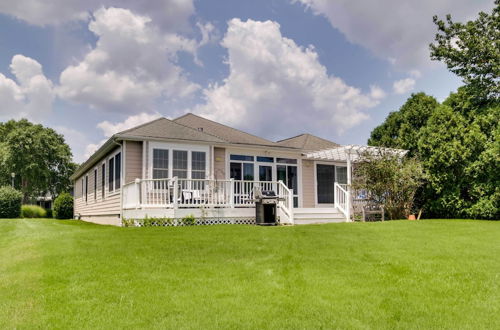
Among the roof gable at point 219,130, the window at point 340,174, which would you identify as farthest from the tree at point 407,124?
the roof gable at point 219,130

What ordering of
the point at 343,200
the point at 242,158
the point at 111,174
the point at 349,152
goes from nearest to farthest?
the point at 343,200
the point at 349,152
the point at 111,174
the point at 242,158

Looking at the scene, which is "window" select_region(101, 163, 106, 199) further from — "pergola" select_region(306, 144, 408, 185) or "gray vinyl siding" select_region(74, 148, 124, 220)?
"pergola" select_region(306, 144, 408, 185)

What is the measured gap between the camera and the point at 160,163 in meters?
13.0

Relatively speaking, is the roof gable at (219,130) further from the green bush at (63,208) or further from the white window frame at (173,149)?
the green bush at (63,208)

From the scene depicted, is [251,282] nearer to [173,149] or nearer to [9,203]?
[173,149]

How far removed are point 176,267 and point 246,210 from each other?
641 centimetres

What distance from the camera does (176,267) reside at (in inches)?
234

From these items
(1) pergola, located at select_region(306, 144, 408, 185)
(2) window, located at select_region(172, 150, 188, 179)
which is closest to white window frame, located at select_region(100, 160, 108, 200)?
(2) window, located at select_region(172, 150, 188, 179)

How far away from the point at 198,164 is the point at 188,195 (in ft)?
7.27

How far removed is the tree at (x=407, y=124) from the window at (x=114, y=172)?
10.8 m

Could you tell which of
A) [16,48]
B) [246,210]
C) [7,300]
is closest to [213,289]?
[7,300]

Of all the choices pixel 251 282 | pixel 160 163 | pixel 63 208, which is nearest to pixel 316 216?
pixel 160 163

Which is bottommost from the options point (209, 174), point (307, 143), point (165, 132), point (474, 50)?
point (209, 174)

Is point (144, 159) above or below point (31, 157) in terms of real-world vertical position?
below
